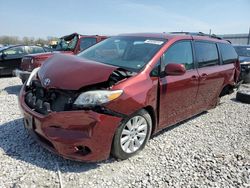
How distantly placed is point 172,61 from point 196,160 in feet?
4.94

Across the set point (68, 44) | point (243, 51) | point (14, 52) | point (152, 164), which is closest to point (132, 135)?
point (152, 164)

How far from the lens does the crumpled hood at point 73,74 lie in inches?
122

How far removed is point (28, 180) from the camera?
2.87 m

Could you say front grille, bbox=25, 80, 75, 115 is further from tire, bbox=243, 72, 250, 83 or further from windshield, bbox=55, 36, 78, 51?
tire, bbox=243, 72, 250, 83

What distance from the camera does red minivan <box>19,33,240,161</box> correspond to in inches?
117

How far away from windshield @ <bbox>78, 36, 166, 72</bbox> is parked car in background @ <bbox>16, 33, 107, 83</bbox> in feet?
10.4

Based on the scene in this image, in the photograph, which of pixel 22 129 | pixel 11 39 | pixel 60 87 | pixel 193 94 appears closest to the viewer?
pixel 60 87

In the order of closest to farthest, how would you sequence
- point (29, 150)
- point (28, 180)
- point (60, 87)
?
point (28, 180)
point (60, 87)
point (29, 150)

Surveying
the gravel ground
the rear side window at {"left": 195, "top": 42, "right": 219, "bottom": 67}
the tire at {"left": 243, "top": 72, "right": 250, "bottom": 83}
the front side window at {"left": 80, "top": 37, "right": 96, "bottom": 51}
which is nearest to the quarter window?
the front side window at {"left": 80, "top": 37, "right": 96, "bottom": 51}

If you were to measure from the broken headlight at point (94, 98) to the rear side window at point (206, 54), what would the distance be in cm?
228

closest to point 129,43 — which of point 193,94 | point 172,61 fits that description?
point 172,61

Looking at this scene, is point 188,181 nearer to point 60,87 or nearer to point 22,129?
point 60,87

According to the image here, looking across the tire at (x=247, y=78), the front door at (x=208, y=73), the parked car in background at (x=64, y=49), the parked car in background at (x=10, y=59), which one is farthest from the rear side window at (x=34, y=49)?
the tire at (x=247, y=78)

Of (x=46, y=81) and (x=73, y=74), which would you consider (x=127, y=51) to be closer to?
(x=73, y=74)
